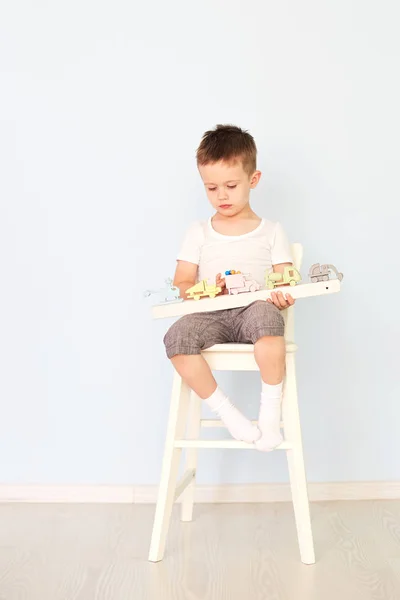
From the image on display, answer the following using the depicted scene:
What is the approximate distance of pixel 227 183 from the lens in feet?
5.61

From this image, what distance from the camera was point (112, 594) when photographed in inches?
54.2

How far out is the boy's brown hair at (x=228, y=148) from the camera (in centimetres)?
170

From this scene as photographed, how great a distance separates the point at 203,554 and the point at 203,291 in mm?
532

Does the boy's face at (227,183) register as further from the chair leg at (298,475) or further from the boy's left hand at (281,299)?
the chair leg at (298,475)

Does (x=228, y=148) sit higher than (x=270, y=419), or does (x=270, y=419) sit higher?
(x=228, y=148)

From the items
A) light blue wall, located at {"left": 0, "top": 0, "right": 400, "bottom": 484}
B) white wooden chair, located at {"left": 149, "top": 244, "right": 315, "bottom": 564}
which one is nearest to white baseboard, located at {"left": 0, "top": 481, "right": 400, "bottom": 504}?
light blue wall, located at {"left": 0, "top": 0, "right": 400, "bottom": 484}

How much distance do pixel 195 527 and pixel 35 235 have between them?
0.84 metres

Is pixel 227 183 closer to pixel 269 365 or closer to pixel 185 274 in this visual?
pixel 185 274

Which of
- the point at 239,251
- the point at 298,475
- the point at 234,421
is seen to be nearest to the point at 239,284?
the point at 239,251

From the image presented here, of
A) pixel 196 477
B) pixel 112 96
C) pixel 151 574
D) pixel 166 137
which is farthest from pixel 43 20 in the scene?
pixel 151 574

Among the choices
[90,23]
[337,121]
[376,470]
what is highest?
[90,23]

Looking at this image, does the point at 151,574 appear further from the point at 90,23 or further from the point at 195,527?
the point at 90,23

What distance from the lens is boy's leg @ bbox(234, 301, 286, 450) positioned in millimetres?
1535

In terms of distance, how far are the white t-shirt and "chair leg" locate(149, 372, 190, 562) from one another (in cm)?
29
